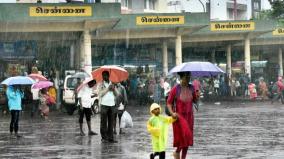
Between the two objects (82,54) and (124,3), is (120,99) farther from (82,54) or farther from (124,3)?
(124,3)

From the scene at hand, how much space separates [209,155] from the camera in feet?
41.2

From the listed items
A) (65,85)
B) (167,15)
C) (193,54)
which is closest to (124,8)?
(193,54)

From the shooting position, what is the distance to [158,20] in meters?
38.9

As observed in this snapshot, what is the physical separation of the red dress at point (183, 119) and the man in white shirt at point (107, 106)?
4.69m

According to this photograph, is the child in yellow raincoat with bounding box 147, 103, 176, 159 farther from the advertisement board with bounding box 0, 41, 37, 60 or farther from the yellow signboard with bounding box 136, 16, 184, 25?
the advertisement board with bounding box 0, 41, 37, 60

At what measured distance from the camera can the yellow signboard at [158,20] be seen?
3853 centimetres

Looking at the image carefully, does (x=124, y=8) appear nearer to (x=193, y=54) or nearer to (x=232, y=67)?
(x=193, y=54)

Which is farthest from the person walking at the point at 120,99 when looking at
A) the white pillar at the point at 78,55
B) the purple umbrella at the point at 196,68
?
the white pillar at the point at 78,55

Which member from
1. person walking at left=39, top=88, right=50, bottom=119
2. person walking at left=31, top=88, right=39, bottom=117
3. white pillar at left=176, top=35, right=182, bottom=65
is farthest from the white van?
white pillar at left=176, top=35, right=182, bottom=65

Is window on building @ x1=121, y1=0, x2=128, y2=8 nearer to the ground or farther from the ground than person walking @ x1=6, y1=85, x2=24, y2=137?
farther from the ground

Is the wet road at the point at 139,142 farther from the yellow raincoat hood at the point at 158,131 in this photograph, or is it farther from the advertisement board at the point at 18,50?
the advertisement board at the point at 18,50

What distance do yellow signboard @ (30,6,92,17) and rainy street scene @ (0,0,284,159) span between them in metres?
0.05

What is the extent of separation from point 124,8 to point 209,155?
40.2 meters

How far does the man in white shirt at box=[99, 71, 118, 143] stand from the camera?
15391 millimetres
